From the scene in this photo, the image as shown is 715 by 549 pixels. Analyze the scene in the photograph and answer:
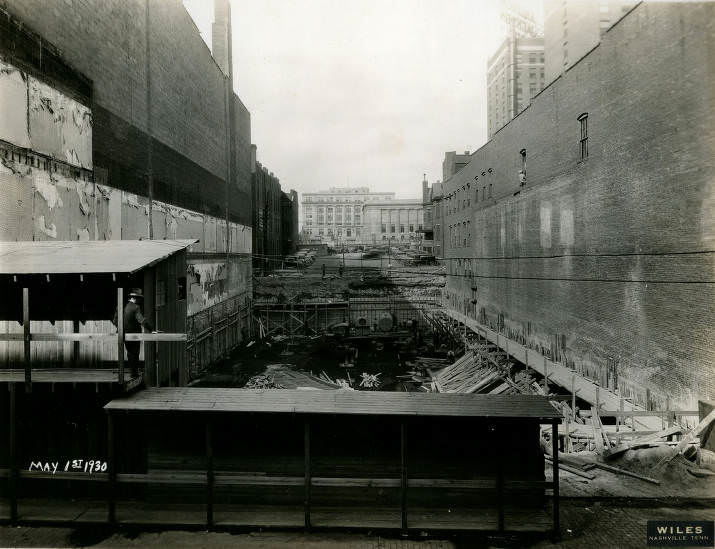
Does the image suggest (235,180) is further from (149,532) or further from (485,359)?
(149,532)

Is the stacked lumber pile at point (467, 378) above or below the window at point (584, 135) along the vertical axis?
below

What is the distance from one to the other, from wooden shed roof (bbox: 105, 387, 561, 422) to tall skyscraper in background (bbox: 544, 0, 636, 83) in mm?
21780

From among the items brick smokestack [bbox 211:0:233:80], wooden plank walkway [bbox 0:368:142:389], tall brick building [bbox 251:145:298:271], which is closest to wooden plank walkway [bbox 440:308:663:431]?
wooden plank walkway [bbox 0:368:142:389]

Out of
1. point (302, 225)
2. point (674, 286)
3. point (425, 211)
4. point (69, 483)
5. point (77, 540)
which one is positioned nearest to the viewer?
point (77, 540)

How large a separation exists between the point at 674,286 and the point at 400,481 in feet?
35.4

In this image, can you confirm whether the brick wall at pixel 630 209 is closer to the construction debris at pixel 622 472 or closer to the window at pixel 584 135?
the window at pixel 584 135

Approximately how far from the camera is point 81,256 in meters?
8.05

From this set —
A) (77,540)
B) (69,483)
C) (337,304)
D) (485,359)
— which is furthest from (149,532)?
(337,304)

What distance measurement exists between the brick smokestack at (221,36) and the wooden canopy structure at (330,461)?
28.7 meters

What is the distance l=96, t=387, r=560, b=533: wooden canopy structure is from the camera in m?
7.12

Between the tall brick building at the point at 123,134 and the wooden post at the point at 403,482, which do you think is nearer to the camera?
the wooden post at the point at 403,482

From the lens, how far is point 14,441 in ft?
24.5

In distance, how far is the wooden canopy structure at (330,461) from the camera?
7125 millimetres

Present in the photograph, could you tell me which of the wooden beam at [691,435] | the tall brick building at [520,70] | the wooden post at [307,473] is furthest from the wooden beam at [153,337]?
the tall brick building at [520,70]
